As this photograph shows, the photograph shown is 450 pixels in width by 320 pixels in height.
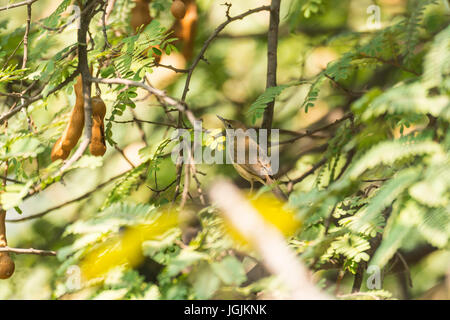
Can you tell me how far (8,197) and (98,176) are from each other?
704mm

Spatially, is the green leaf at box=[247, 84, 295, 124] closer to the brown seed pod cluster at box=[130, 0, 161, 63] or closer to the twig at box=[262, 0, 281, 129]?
the twig at box=[262, 0, 281, 129]

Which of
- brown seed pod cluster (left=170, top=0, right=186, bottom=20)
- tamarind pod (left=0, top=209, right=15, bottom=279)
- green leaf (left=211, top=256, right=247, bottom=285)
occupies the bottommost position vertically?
tamarind pod (left=0, top=209, right=15, bottom=279)

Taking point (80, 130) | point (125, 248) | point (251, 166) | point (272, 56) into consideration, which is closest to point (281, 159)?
point (272, 56)

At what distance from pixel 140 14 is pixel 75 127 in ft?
1.20

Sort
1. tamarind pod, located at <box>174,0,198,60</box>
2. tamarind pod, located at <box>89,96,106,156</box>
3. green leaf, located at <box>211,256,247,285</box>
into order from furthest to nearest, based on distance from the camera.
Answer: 1. tamarind pod, located at <box>174,0,198,60</box>
2. tamarind pod, located at <box>89,96,106,156</box>
3. green leaf, located at <box>211,256,247,285</box>

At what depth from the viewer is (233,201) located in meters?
0.71

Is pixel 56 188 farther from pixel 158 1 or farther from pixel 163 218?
pixel 163 218

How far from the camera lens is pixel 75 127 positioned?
843mm

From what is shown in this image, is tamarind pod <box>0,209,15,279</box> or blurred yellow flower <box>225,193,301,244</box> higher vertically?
blurred yellow flower <box>225,193,301,244</box>

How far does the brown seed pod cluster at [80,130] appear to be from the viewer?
2.65 feet

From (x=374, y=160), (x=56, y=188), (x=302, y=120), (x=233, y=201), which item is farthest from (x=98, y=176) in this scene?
(x=374, y=160)

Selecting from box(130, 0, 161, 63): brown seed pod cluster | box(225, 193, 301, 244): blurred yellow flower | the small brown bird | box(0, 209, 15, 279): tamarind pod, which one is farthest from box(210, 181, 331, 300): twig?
box(130, 0, 161, 63): brown seed pod cluster

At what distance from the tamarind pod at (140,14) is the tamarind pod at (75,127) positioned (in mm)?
280

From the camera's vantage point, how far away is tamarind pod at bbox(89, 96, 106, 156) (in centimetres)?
80
